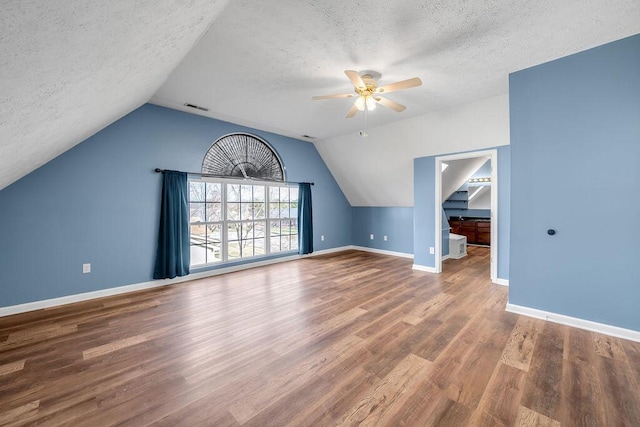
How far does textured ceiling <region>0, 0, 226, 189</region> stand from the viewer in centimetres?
94

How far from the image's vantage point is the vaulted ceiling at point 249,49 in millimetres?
1172

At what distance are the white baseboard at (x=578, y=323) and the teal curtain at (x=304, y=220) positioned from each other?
12.3 feet

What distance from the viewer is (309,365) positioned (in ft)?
6.47

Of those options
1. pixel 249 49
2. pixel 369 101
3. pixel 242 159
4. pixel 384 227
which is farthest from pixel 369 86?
pixel 384 227

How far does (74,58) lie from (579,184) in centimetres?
405

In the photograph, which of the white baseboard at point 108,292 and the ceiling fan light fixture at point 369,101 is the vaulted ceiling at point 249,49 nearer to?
the ceiling fan light fixture at point 369,101

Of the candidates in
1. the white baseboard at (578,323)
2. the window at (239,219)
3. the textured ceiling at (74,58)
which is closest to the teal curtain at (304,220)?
the window at (239,219)

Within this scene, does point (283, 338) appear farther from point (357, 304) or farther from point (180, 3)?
point (180, 3)

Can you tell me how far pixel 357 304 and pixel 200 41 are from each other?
317 centimetres

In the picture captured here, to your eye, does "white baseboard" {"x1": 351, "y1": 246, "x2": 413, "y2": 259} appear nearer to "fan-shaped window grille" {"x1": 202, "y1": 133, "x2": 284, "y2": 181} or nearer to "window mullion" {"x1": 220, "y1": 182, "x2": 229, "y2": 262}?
"fan-shaped window grille" {"x1": 202, "y1": 133, "x2": 284, "y2": 181}

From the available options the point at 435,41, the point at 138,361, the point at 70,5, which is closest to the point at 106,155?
the point at 138,361

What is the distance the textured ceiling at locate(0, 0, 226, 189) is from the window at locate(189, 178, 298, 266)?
1.96m

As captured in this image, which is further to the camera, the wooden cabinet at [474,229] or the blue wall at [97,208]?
the wooden cabinet at [474,229]

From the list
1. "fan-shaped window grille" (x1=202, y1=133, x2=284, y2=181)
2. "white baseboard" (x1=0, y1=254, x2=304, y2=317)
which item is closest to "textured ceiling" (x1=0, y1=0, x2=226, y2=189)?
"white baseboard" (x1=0, y1=254, x2=304, y2=317)
